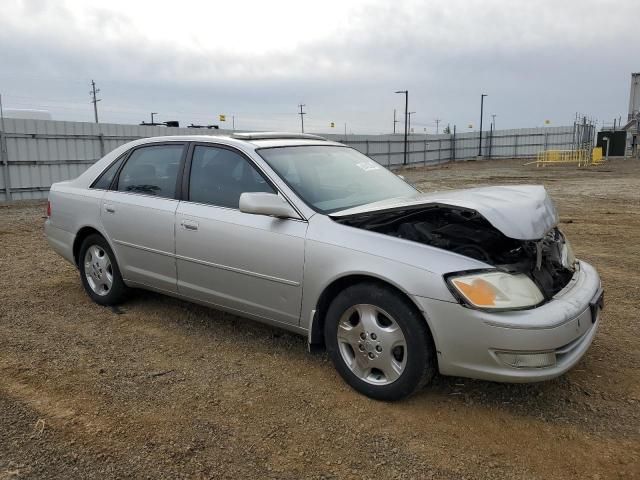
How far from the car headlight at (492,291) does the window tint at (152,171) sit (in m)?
2.48

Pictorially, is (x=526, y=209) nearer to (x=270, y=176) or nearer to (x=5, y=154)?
(x=270, y=176)

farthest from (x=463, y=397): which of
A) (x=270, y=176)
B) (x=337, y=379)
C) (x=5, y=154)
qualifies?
(x=5, y=154)

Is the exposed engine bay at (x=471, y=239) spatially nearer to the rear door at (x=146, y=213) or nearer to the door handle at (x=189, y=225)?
the door handle at (x=189, y=225)

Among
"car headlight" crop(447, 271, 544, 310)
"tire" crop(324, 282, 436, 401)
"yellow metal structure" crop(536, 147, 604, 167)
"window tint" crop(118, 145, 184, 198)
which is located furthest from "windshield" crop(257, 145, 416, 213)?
"yellow metal structure" crop(536, 147, 604, 167)

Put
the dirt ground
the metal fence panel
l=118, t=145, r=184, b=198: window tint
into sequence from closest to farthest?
the dirt ground → l=118, t=145, r=184, b=198: window tint → the metal fence panel

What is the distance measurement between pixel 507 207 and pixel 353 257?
0.93 meters

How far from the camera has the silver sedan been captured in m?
2.79

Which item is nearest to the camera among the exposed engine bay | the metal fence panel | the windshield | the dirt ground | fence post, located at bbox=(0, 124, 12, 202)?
the dirt ground

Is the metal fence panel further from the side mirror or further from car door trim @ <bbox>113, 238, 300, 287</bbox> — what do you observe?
the side mirror

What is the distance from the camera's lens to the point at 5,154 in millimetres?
14008

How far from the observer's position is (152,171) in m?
4.48

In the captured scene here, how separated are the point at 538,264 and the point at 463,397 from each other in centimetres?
92

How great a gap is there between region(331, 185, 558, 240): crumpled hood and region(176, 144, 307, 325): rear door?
0.45 m

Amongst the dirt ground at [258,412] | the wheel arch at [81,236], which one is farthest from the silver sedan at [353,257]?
the dirt ground at [258,412]
